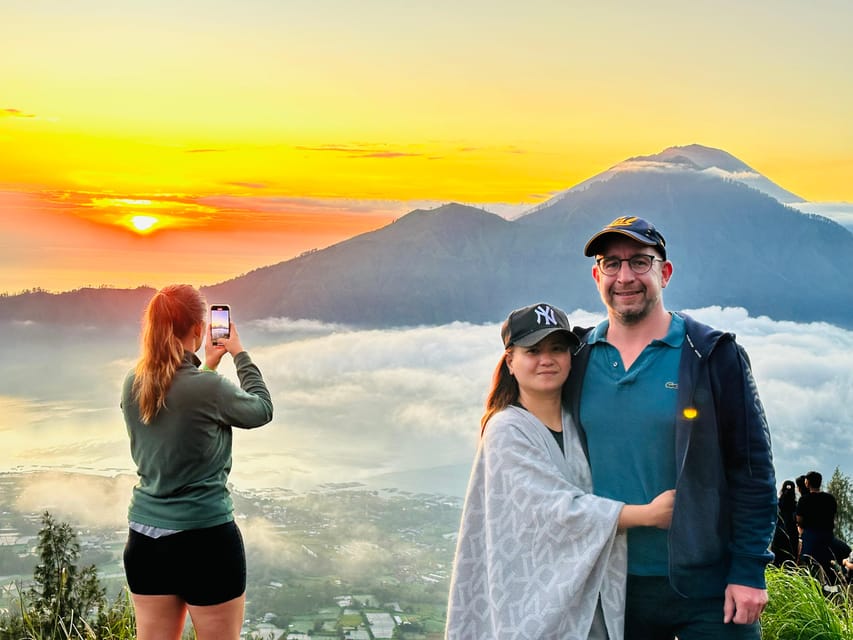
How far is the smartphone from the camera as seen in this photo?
3.65m

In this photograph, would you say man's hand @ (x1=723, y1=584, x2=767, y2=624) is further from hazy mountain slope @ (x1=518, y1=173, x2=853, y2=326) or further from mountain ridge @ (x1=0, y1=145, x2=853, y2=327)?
hazy mountain slope @ (x1=518, y1=173, x2=853, y2=326)

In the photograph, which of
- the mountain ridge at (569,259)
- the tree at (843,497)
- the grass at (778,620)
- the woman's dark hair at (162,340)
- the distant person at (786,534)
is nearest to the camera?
the woman's dark hair at (162,340)

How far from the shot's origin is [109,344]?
128875 millimetres

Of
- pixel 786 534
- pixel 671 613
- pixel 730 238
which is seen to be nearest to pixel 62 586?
pixel 671 613

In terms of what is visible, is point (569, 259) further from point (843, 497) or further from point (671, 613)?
point (671, 613)

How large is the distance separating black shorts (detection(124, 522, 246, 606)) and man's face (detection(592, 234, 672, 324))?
5.36 ft

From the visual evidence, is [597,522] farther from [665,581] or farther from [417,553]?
[417,553]

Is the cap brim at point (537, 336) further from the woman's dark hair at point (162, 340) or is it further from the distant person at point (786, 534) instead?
the distant person at point (786, 534)

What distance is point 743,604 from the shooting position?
2717mm

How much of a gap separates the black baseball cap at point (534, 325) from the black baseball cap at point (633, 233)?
22 centimetres

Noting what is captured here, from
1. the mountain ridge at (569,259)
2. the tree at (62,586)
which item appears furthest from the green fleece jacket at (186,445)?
the mountain ridge at (569,259)

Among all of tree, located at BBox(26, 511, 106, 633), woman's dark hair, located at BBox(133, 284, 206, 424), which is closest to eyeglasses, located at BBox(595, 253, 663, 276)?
woman's dark hair, located at BBox(133, 284, 206, 424)

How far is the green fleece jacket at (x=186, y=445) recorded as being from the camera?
3.25 m

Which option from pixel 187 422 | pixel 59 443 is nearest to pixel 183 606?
pixel 187 422
